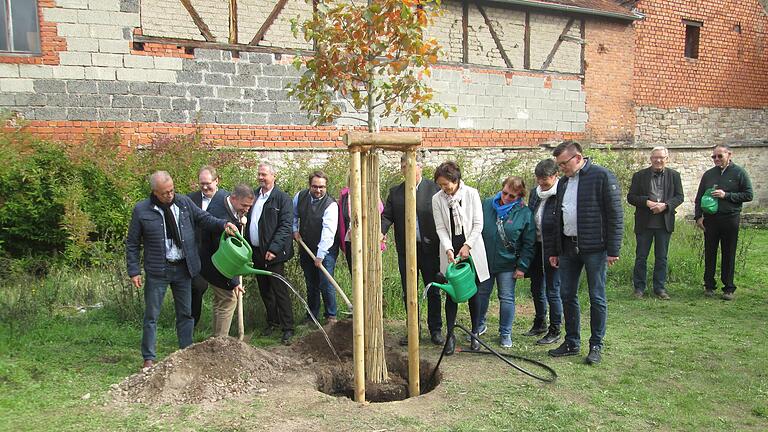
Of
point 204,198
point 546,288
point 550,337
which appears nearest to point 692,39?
point 546,288

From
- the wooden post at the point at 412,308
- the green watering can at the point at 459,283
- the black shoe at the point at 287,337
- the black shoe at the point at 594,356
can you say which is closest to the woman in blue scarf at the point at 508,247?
the black shoe at the point at 594,356

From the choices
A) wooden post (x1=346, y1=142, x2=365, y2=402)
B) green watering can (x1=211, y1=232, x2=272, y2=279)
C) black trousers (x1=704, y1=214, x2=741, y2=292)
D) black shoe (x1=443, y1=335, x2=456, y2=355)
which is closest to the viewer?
wooden post (x1=346, y1=142, x2=365, y2=402)

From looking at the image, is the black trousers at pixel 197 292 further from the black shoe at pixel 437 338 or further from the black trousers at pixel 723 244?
the black trousers at pixel 723 244

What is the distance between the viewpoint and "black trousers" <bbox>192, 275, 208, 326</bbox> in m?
5.80

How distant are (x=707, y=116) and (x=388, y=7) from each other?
1630 cm

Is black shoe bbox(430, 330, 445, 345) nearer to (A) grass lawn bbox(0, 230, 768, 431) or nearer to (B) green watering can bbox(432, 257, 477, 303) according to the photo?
(A) grass lawn bbox(0, 230, 768, 431)

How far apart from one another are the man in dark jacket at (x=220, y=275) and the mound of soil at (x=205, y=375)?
2.31 ft

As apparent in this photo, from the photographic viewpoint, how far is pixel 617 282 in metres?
8.66

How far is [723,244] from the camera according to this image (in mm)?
7691

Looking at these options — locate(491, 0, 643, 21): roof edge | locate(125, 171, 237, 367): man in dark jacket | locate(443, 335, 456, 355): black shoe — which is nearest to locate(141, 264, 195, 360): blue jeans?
locate(125, 171, 237, 367): man in dark jacket

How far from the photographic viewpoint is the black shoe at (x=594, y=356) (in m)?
5.25

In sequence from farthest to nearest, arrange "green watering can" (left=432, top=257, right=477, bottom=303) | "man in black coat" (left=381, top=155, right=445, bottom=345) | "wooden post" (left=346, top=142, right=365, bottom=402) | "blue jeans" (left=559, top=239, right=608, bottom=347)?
"man in black coat" (left=381, top=155, right=445, bottom=345) < "blue jeans" (left=559, top=239, right=608, bottom=347) < "green watering can" (left=432, top=257, right=477, bottom=303) < "wooden post" (left=346, top=142, right=365, bottom=402)

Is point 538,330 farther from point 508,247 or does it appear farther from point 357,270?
point 357,270

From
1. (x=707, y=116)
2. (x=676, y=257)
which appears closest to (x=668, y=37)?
(x=707, y=116)
